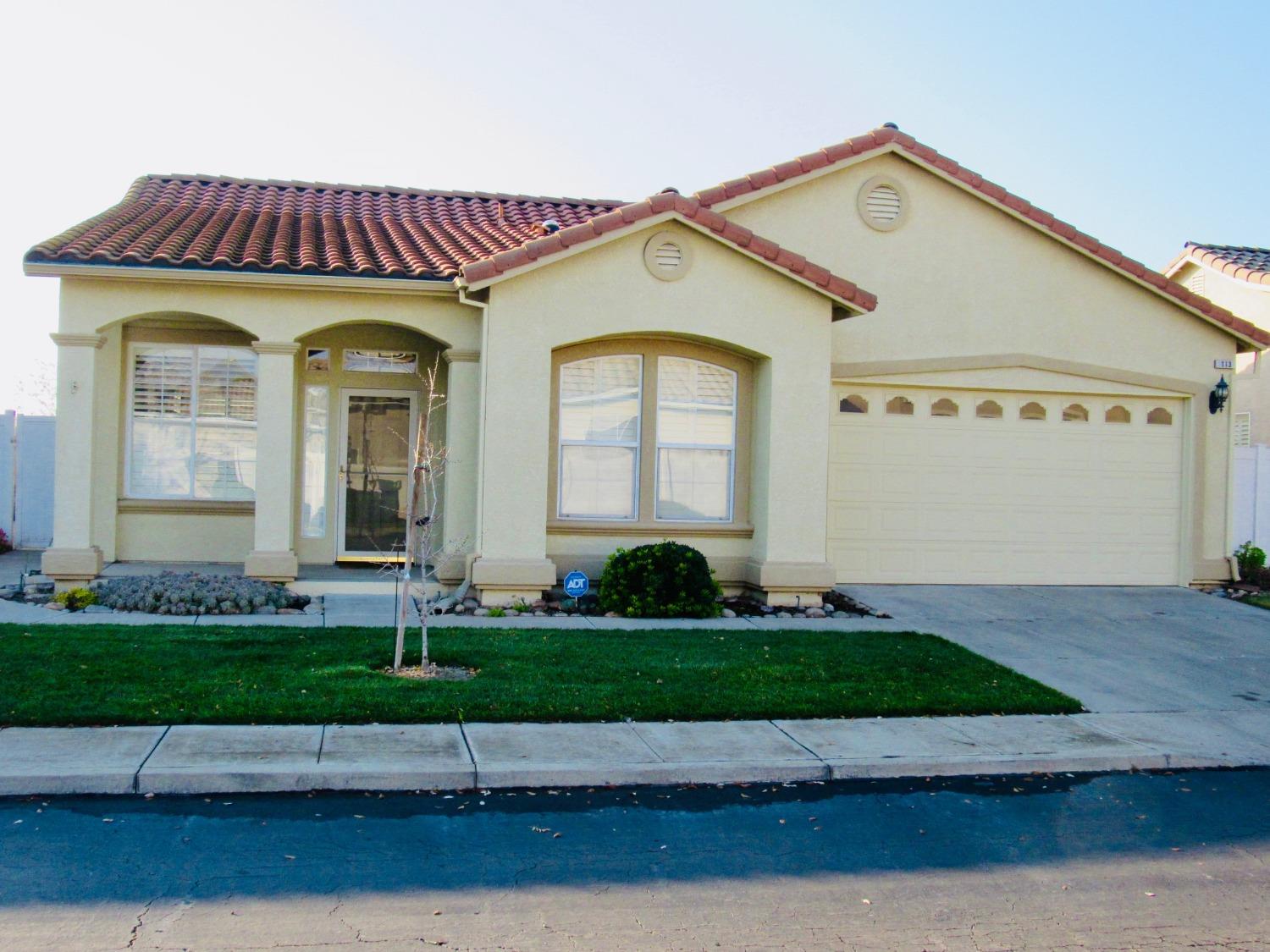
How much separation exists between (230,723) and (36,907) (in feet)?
8.76

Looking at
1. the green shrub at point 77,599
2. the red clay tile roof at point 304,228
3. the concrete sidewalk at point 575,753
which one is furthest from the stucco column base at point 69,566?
the concrete sidewalk at point 575,753

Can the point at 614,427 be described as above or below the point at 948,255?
below

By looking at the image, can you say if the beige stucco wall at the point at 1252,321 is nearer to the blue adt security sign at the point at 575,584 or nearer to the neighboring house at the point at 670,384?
the neighboring house at the point at 670,384

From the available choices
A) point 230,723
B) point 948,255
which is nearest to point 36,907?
point 230,723

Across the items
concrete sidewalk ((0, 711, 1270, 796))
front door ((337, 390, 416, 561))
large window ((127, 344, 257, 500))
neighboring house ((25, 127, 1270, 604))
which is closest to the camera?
concrete sidewalk ((0, 711, 1270, 796))

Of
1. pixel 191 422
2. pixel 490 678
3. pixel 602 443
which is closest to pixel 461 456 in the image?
pixel 602 443

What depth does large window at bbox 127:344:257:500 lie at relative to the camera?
1362cm

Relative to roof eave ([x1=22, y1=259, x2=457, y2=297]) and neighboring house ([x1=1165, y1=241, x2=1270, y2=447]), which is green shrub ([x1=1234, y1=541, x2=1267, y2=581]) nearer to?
neighboring house ([x1=1165, y1=241, x2=1270, y2=447])

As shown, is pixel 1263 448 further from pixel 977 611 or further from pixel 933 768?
pixel 933 768

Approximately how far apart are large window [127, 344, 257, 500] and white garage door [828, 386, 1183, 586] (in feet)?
22.9

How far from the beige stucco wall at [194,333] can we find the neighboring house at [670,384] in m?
0.03

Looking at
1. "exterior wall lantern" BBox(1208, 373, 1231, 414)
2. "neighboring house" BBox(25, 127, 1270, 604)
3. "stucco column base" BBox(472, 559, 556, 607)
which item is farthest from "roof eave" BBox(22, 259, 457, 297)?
"exterior wall lantern" BBox(1208, 373, 1231, 414)

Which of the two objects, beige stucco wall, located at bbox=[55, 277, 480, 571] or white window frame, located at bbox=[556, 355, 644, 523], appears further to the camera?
white window frame, located at bbox=[556, 355, 644, 523]

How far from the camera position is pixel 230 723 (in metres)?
7.44
